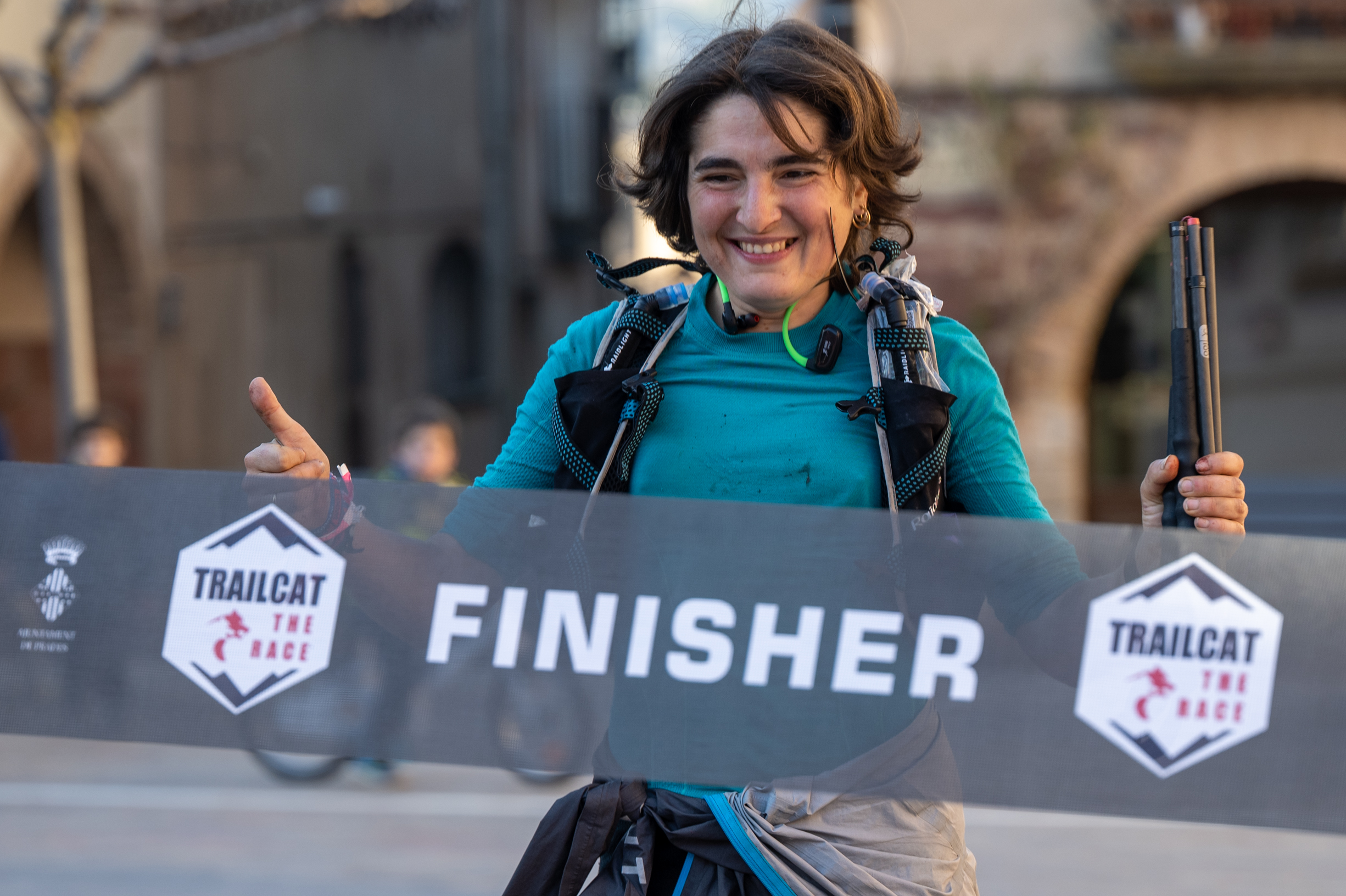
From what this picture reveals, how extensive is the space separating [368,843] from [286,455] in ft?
14.8

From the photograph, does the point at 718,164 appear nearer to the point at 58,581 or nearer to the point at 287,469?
the point at 287,469

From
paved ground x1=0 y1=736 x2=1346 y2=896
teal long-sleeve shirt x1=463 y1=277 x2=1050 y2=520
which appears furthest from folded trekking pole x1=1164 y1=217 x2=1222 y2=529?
paved ground x1=0 y1=736 x2=1346 y2=896

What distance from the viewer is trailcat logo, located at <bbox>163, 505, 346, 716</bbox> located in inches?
84.0

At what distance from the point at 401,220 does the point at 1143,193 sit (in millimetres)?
7832

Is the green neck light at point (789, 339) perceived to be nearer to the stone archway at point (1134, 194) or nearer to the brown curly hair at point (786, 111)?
the brown curly hair at point (786, 111)

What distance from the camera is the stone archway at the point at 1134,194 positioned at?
12.1m

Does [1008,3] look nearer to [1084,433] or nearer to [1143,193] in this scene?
[1143,193]

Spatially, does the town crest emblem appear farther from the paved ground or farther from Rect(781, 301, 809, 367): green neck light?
the paved ground

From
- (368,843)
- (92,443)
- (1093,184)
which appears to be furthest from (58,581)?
(1093,184)

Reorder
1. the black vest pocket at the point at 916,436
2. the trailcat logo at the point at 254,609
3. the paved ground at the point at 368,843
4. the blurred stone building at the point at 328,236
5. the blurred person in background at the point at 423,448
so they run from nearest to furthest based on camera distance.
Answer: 1. the black vest pocket at the point at 916,436
2. the trailcat logo at the point at 254,609
3. the paved ground at the point at 368,843
4. the blurred person in background at the point at 423,448
5. the blurred stone building at the point at 328,236

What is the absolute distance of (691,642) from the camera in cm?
206

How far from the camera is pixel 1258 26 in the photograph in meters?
11.9

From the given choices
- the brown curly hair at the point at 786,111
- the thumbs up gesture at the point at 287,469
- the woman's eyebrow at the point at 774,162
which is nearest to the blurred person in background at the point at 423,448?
the thumbs up gesture at the point at 287,469

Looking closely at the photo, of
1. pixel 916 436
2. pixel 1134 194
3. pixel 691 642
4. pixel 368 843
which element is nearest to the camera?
pixel 916 436
